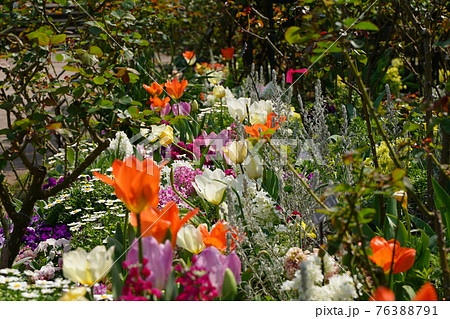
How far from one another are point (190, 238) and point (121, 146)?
1.77 metres

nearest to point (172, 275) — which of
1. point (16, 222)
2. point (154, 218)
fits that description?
point (154, 218)

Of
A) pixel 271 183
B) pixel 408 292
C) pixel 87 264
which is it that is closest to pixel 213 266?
pixel 87 264

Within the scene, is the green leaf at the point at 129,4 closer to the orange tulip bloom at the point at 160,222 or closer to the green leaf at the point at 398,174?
the orange tulip bloom at the point at 160,222

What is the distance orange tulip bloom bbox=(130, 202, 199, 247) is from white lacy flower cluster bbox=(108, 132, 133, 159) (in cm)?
179

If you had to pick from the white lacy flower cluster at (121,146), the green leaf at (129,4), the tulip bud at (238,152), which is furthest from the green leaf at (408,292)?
the white lacy flower cluster at (121,146)

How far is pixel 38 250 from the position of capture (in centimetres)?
259

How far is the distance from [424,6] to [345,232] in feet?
13.1

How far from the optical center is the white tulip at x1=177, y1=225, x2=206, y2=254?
1686 millimetres

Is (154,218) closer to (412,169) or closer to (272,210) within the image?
(272,210)

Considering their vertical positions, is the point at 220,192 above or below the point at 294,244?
above

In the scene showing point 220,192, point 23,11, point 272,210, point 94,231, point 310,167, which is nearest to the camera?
point 220,192

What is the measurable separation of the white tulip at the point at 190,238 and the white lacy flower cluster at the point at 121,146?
5.23 feet

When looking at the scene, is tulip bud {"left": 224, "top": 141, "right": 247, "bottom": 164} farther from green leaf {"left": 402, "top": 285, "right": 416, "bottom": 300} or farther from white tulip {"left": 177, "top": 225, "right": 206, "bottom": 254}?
green leaf {"left": 402, "top": 285, "right": 416, "bottom": 300}

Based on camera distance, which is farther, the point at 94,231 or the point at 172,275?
the point at 94,231
